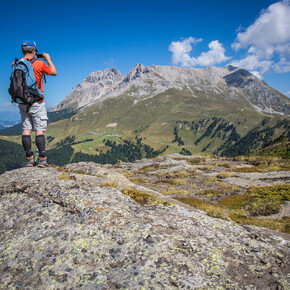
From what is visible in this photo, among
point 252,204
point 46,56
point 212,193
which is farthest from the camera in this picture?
point 212,193

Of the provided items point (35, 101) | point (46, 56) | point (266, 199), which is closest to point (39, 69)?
point (46, 56)

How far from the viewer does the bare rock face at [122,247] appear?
4.79 m

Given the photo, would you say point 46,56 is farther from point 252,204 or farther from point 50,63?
point 252,204

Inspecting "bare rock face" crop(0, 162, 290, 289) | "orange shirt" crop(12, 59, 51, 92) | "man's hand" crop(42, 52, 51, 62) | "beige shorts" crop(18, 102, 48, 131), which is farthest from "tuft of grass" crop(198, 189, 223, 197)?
"man's hand" crop(42, 52, 51, 62)

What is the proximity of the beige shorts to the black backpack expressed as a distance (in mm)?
531

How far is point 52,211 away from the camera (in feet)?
25.2

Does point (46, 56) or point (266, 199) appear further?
point (266, 199)

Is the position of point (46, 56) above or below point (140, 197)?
above

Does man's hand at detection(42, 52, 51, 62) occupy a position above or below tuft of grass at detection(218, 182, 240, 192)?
above

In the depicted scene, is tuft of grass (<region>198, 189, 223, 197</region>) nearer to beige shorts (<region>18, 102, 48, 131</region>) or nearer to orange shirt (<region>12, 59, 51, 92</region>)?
beige shorts (<region>18, 102, 48, 131</region>)

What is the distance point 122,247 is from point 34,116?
30.1ft

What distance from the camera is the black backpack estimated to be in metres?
9.33

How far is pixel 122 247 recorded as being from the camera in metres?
5.88

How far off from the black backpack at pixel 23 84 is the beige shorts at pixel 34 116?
20.9 inches
